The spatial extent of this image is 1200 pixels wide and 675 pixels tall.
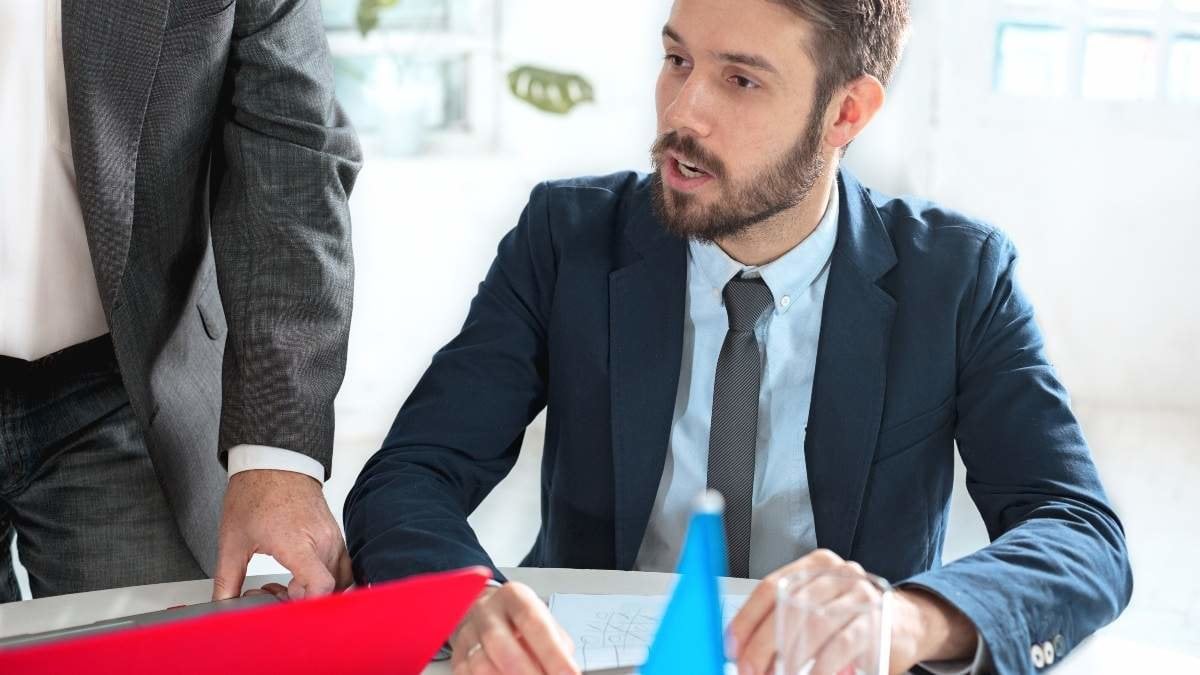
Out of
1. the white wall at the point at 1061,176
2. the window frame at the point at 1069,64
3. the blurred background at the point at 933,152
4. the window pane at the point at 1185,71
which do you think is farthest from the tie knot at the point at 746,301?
the window pane at the point at 1185,71

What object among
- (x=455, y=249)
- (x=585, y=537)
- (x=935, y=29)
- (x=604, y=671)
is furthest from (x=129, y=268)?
(x=935, y=29)

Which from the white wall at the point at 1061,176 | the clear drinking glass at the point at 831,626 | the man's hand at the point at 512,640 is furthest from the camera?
the white wall at the point at 1061,176

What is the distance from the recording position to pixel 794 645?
1.02 m

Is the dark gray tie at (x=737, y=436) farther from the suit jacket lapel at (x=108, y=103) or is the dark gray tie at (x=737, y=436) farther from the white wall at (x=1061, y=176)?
the white wall at (x=1061, y=176)

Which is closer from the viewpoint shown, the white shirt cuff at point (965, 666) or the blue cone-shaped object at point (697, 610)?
the blue cone-shaped object at point (697, 610)

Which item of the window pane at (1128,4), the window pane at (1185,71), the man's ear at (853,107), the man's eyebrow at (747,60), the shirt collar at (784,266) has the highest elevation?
the window pane at (1128,4)

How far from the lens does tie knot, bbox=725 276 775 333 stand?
1730 millimetres

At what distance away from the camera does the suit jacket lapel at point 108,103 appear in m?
1.54

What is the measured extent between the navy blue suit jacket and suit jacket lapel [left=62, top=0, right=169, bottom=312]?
0.41 meters

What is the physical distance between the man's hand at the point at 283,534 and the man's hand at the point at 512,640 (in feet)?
0.76

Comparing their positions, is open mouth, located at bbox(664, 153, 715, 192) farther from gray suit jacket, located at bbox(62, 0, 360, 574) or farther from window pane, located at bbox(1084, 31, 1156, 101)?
window pane, located at bbox(1084, 31, 1156, 101)

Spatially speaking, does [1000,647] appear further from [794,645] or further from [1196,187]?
[1196,187]

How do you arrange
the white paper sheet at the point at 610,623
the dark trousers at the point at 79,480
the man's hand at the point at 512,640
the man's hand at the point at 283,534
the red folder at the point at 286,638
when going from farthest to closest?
the dark trousers at the point at 79,480 < the man's hand at the point at 283,534 < the white paper sheet at the point at 610,623 < the man's hand at the point at 512,640 < the red folder at the point at 286,638

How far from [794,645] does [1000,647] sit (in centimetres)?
34
